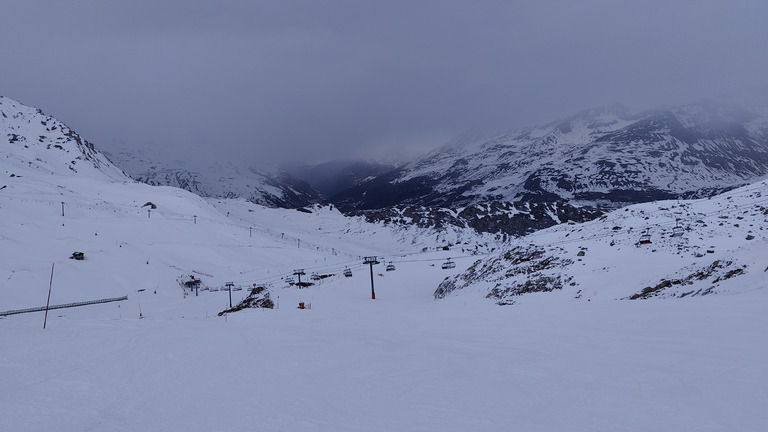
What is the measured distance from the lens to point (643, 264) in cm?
2767

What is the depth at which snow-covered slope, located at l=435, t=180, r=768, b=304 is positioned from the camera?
19.4 m

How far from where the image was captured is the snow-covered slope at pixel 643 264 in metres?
19.4

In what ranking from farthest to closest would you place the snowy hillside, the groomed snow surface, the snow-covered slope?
the snow-covered slope, the snowy hillside, the groomed snow surface

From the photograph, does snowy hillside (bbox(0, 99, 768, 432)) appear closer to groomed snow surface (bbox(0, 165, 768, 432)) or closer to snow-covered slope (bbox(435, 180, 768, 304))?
groomed snow surface (bbox(0, 165, 768, 432))

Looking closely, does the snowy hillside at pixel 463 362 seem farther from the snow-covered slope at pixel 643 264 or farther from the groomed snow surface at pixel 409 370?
the snow-covered slope at pixel 643 264

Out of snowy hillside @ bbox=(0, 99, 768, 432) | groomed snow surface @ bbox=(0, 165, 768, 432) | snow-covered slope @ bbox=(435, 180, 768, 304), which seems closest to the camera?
groomed snow surface @ bbox=(0, 165, 768, 432)

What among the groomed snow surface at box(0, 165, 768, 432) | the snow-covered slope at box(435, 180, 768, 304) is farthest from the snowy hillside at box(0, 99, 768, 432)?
the snow-covered slope at box(435, 180, 768, 304)

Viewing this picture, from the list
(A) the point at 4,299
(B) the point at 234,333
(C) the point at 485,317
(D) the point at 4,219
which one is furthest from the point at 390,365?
(D) the point at 4,219

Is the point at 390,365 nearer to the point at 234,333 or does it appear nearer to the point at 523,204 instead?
the point at 234,333

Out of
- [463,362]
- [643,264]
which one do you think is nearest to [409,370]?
[463,362]

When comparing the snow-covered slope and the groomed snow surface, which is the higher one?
the snow-covered slope

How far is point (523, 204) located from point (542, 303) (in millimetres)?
165224

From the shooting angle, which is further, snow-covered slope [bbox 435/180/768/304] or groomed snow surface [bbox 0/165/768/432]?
snow-covered slope [bbox 435/180/768/304]

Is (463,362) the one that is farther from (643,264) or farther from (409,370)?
(643,264)
